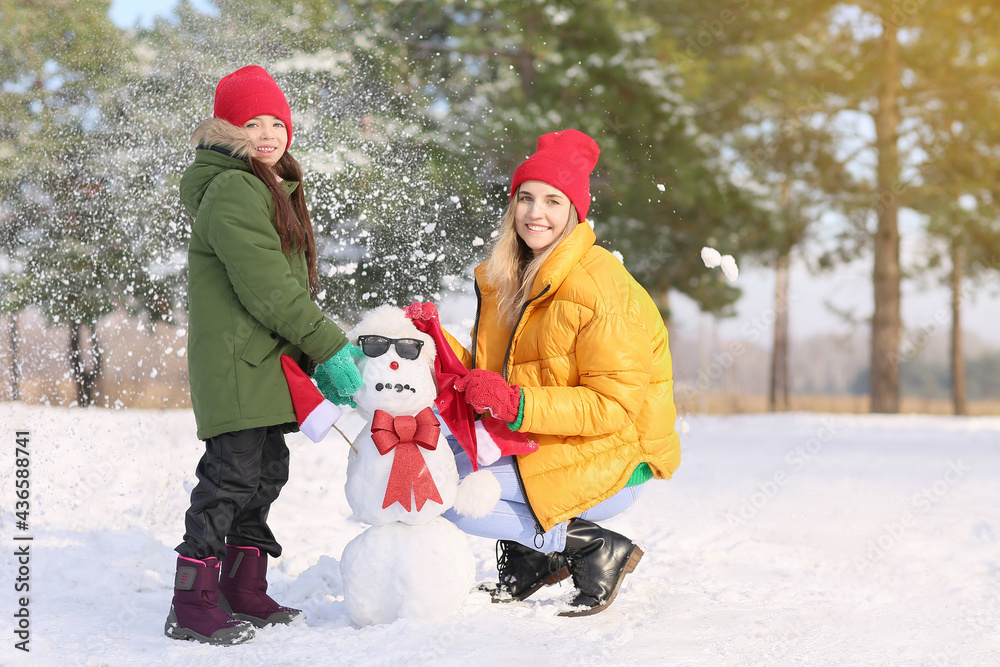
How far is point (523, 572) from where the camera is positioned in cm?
295

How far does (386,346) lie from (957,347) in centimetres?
1614

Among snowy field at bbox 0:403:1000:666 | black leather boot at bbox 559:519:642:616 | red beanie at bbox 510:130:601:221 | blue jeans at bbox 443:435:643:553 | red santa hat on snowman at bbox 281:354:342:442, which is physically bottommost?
snowy field at bbox 0:403:1000:666

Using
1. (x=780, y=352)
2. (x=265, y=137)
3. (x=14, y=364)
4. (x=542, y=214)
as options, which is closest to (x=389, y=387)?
(x=542, y=214)

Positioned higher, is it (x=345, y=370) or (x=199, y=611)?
(x=345, y=370)

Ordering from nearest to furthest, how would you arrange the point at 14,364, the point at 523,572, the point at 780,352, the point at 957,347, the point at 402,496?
the point at 402,496, the point at 523,572, the point at 14,364, the point at 957,347, the point at 780,352

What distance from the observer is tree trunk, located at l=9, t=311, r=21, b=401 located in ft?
23.3

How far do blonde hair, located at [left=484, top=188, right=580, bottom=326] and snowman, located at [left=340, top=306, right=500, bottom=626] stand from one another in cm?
46

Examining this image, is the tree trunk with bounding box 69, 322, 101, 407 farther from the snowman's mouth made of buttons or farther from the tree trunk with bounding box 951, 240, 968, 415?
the tree trunk with bounding box 951, 240, 968, 415

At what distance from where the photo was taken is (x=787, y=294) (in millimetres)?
16578

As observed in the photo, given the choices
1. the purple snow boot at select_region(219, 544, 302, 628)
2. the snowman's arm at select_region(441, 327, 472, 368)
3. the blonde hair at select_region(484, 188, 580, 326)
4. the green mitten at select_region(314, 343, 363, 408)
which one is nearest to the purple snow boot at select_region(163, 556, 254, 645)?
the purple snow boot at select_region(219, 544, 302, 628)

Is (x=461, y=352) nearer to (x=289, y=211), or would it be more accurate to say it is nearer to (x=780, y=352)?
(x=289, y=211)

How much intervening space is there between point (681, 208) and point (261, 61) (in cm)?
610

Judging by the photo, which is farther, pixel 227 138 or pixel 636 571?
pixel 636 571

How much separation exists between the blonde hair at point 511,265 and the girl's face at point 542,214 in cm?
3
